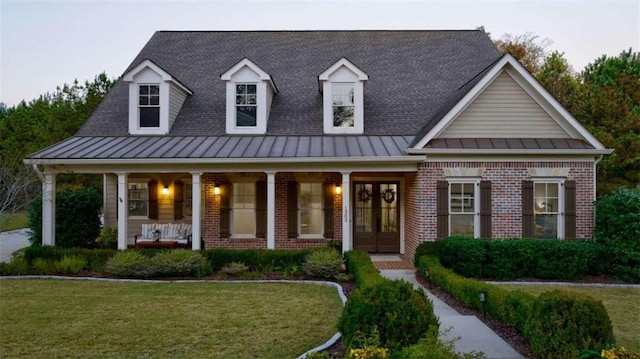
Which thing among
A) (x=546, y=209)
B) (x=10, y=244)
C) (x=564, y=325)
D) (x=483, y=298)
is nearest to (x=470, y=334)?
(x=483, y=298)

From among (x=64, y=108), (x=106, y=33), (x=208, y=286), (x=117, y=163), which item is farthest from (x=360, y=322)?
(x=64, y=108)

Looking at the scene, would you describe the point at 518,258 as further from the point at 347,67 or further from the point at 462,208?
the point at 347,67

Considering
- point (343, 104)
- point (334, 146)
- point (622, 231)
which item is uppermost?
point (343, 104)

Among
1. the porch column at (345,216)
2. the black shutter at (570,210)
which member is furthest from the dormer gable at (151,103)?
the black shutter at (570,210)

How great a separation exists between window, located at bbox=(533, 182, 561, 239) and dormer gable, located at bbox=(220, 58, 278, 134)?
880cm

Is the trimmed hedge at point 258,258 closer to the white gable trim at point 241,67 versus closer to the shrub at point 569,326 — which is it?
the white gable trim at point 241,67

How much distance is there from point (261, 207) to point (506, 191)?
7.70m

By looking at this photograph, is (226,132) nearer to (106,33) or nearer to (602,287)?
(106,33)

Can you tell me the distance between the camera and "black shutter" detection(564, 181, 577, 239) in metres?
11.9

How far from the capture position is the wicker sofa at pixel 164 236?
13.7m

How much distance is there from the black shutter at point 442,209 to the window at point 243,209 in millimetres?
6094

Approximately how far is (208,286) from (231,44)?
11942 mm

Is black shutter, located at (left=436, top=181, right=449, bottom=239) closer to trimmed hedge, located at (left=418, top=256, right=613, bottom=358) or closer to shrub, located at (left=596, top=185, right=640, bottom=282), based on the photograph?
shrub, located at (left=596, top=185, right=640, bottom=282)

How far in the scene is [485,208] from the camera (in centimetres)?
1206
